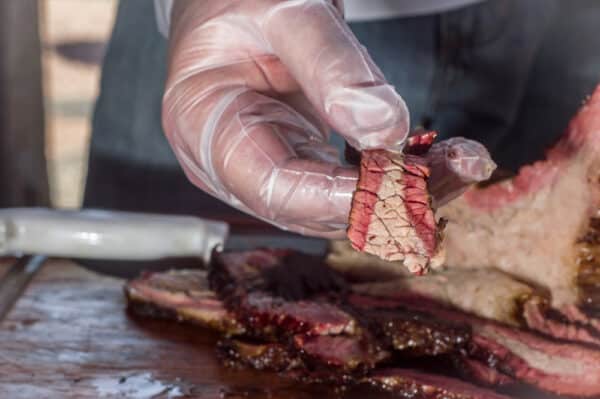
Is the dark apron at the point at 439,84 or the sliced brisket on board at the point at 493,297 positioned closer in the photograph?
the sliced brisket on board at the point at 493,297

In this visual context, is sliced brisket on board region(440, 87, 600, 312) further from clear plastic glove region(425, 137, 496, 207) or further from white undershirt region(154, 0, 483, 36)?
white undershirt region(154, 0, 483, 36)

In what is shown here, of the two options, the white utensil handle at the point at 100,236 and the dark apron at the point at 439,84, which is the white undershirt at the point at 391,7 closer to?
the dark apron at the point at 439,84

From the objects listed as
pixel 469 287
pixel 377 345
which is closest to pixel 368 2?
pixel 469 287

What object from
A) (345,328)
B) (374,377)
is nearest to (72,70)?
(345,328)

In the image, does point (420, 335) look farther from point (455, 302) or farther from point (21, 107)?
point (21, 107)

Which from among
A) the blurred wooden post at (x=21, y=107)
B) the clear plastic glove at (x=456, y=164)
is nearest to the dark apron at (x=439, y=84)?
the clear plastic glove at (x=456, y=164)

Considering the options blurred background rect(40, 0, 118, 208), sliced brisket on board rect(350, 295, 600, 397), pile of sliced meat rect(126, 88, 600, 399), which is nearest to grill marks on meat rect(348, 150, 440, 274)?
pile of sliced meat rect(126, 88, 600, 399)
